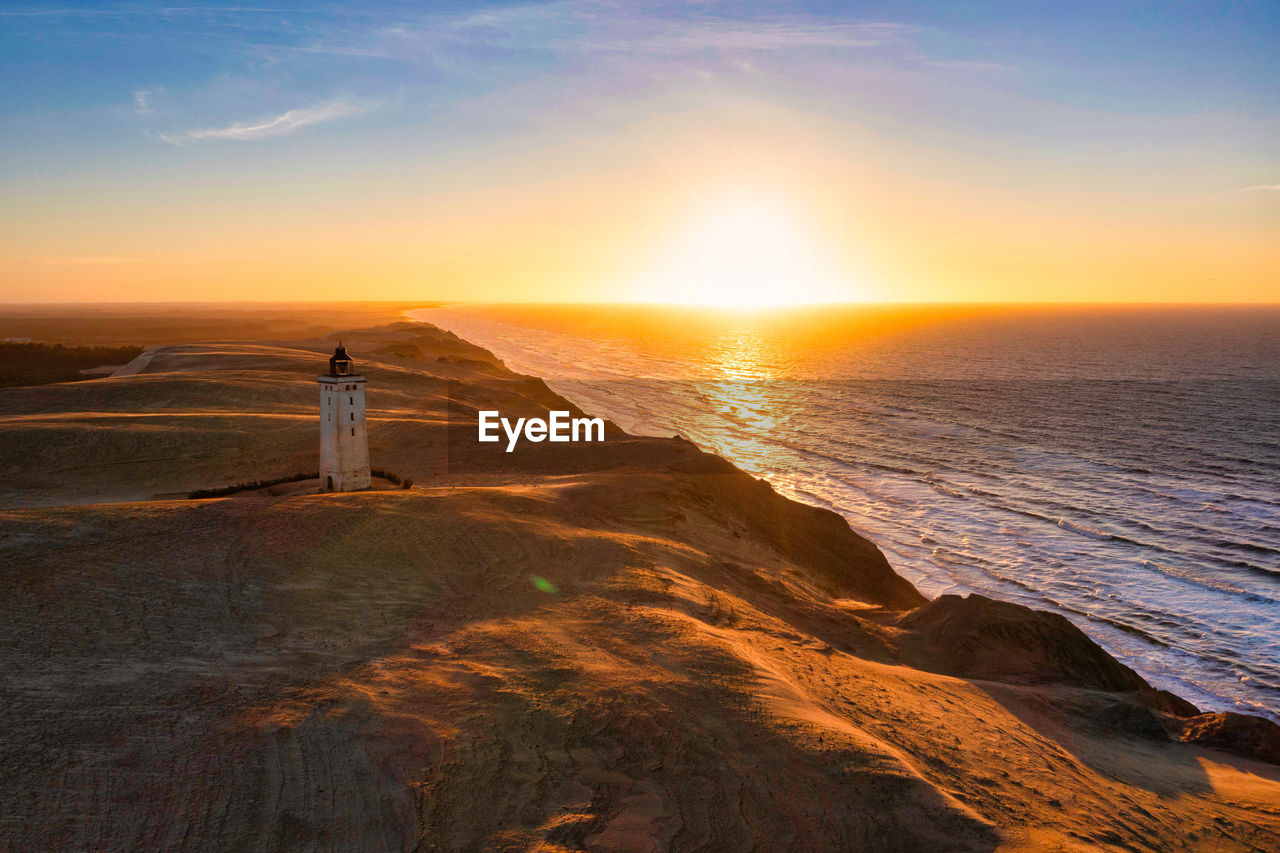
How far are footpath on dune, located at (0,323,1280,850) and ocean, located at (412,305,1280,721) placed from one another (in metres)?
6.50

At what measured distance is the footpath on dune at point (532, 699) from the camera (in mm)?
8273

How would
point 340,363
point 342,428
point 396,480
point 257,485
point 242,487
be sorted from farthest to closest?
point 396,480
point 257,485
point 242,487
point 342,428
point 340,363

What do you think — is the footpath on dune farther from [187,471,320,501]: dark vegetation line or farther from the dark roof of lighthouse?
the dark roof of lighthouse

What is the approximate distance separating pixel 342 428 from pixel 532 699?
43.8ft

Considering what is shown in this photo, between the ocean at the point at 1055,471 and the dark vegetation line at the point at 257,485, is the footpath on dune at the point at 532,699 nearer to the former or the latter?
the dark vegetation line at the point at 257,485

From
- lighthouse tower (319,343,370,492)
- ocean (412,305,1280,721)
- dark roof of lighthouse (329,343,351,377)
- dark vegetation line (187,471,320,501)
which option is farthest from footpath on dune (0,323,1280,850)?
ocean (412,305,1280,721)

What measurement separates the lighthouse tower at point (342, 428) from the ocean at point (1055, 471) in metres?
20.3

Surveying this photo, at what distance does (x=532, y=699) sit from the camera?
35.1 ft

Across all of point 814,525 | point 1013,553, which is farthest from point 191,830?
point 1013,553

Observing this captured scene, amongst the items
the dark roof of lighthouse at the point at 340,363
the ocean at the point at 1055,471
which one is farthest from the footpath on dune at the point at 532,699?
the ocean at the point at 1055,471

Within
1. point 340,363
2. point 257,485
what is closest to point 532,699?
point 340,363

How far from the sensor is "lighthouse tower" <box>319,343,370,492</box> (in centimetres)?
2069

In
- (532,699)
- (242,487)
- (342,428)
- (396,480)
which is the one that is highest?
(342,428)

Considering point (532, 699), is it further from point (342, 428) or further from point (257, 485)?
point (257, 485)
